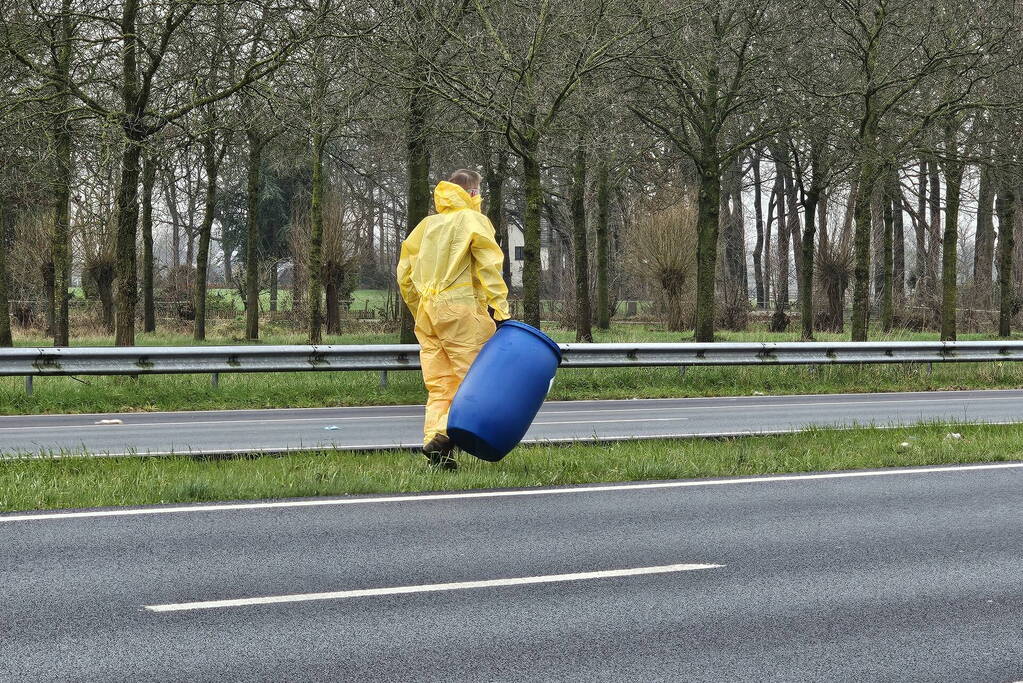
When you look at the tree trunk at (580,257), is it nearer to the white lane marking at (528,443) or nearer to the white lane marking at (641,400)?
the white lane marking at (641,400)

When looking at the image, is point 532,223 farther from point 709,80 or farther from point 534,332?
point 534,332

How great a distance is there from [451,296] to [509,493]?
57.0 inches

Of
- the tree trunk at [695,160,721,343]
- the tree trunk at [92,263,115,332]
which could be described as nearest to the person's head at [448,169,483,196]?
the tree trunk at [695,160,721,343]

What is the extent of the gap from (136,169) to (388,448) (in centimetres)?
848

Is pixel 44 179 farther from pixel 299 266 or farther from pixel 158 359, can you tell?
pixel 299 266

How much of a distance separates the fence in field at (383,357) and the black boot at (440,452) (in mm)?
7121

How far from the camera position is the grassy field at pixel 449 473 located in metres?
7.48

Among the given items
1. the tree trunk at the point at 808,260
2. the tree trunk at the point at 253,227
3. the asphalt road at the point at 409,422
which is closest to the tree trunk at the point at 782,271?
the tree trunk at the point at 808,260

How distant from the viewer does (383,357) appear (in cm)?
1560

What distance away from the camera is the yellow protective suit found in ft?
26.6

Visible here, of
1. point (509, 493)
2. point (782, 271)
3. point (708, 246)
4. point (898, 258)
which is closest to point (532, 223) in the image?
point (708, 246)

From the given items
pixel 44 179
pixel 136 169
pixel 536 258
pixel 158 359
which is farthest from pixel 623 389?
pixel 44 179

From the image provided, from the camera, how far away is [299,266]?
116 ft

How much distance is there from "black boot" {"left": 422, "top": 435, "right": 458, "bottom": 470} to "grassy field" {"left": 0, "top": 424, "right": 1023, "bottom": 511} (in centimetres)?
11
